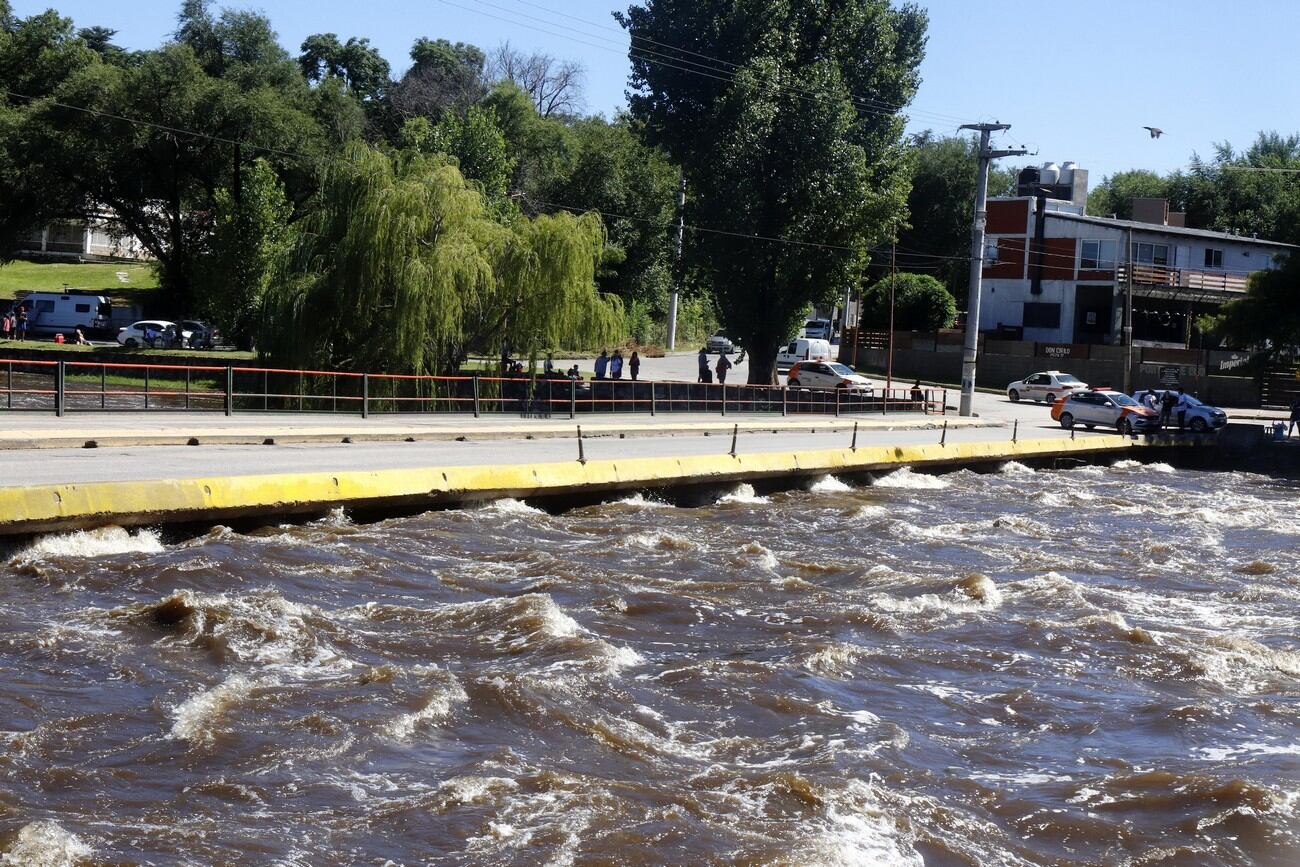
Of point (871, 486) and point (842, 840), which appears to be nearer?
point (842, 840)

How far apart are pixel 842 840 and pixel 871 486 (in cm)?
2257

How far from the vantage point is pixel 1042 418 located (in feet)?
189

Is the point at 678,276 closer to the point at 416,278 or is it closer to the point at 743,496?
the point at 416,278

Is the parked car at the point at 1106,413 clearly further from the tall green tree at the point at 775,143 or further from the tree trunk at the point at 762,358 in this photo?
the tree trunk at the point at 762,358

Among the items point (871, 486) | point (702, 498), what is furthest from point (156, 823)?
point (871, 486)

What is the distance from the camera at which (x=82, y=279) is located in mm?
92812

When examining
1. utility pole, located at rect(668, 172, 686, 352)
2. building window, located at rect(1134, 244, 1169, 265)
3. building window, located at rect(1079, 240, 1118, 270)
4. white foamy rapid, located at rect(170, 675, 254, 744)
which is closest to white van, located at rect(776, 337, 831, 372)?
utility pole, located at rect(668, 172, 686, 352)

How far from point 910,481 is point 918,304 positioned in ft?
167

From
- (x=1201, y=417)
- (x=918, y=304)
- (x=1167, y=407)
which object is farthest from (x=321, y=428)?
(x=918, y=304)

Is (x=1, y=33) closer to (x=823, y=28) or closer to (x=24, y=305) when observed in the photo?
(x=24, y=305)

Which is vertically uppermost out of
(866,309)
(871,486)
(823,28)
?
(823,28)

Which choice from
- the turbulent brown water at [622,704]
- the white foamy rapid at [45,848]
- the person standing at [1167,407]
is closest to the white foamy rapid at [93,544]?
the turbulent brown water at [622,704]

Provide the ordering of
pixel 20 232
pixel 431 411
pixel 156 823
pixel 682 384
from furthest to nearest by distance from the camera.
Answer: pixel 20 232
pixel 682 384
pixel 431 411
pixel 156 823

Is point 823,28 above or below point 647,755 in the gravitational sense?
above
